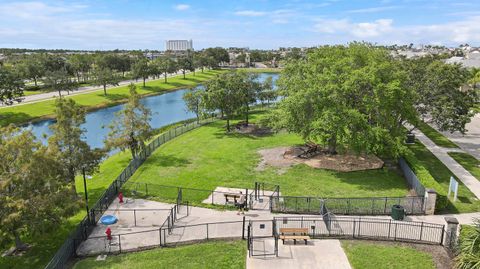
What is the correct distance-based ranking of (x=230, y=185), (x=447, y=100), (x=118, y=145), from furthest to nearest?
(x=447, y=100) → (x=118, y=145) → (x=230, y=185)

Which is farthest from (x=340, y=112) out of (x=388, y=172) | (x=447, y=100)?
(x=447, y=100)

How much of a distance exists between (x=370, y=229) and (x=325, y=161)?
11765 mm

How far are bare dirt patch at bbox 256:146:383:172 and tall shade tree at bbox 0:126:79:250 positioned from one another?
588 inches

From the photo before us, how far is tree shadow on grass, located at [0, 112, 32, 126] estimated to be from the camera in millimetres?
51000

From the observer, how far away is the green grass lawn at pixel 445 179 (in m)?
20.6

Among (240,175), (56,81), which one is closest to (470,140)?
(240,175)

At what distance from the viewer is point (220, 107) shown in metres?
42.3

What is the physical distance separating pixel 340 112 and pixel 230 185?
938cm

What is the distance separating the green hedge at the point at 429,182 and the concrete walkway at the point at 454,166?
9.88ft

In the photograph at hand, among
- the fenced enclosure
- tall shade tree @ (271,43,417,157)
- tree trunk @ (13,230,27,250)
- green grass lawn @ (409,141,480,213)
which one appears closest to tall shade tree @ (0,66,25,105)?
tall shade tree @ (271,43,417,157)

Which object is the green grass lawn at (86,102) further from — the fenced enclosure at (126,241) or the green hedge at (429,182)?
the green hedge at (429,182)

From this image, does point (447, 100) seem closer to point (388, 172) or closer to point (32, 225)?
point (388, 172)

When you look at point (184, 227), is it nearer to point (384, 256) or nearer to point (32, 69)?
point (384, 256)

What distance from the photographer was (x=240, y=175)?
26.9 meters
